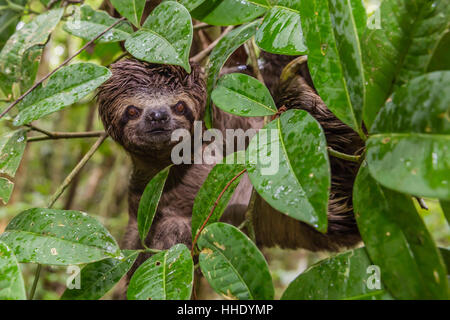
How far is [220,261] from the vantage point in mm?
980

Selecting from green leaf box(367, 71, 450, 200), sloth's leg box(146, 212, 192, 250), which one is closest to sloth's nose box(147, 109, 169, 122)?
sloth's leg box(146, 212, 192, 250)

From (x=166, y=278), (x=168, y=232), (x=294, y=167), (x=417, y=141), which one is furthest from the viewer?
(x=168, y=232)

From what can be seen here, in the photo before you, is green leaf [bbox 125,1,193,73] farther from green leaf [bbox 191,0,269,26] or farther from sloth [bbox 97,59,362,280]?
sloth [bbox 97,59,362,280]

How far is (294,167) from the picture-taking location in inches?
33.0

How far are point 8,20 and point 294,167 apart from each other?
5.71ft

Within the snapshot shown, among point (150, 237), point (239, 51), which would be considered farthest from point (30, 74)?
point (150, 237)

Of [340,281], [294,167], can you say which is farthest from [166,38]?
[340,281]

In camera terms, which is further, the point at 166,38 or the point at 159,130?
the point at 159,130

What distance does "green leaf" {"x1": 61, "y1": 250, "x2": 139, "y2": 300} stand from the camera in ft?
3.73

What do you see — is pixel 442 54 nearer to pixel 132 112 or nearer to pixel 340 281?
pixel 340 281

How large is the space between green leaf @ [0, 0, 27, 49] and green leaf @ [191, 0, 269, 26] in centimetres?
113

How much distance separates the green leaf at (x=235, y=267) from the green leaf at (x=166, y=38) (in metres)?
0.42
